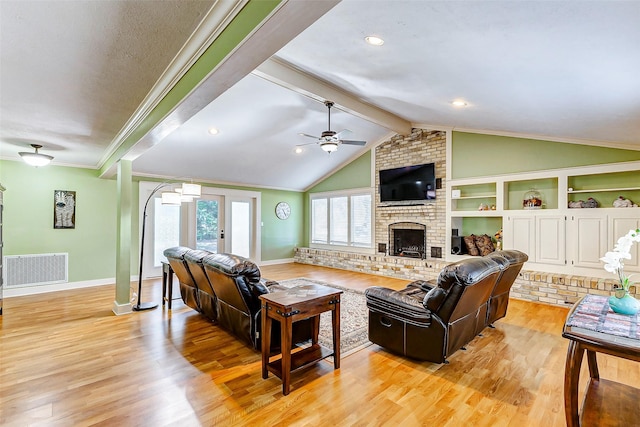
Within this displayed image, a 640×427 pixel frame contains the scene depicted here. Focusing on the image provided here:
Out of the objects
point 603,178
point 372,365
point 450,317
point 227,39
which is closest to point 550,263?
point 603,178

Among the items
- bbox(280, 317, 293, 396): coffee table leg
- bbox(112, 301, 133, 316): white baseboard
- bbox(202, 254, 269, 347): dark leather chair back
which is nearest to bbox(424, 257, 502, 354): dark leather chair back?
bbox(280, 317, 293, 396): coffee table leg

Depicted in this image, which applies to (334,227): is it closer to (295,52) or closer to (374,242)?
(374,242)

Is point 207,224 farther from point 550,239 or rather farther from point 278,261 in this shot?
point 550,239

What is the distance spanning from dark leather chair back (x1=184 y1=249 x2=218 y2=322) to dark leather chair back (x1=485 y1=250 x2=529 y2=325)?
306cm

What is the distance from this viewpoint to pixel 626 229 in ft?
14.3

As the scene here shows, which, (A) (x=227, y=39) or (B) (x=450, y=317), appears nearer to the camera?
(A) (x=227, y=39)

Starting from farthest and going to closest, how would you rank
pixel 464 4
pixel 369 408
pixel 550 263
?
pixel 550 263 → pixel 369 408 → pixel 464 4

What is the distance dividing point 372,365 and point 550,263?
159 inches

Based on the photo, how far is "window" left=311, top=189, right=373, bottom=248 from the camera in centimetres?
793

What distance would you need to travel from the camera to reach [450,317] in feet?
8.73

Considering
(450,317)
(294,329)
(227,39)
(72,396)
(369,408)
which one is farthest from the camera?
(294,329)

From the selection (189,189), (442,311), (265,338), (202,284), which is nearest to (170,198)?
(189,189)

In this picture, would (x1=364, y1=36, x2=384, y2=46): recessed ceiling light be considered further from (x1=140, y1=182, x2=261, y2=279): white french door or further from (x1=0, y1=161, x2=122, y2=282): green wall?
(x1=0, y1=161, x2=122, y2=282): green wall

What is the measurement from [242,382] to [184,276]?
2.04m
